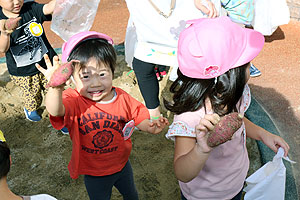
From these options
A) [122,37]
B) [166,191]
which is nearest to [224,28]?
[166,191]

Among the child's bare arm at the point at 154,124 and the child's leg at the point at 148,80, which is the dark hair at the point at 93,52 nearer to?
the child's bare arm at the point at 154,124

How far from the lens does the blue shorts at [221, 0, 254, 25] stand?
2.92 m

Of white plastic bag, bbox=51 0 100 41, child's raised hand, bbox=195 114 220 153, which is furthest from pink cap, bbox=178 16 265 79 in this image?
white plastic bag, bbox=51 0 100 41

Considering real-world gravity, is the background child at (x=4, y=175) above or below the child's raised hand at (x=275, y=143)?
above

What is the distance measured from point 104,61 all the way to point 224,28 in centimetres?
63

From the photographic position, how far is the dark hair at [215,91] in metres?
1.46

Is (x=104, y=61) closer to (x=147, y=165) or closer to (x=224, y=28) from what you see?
(x=224, y=28)

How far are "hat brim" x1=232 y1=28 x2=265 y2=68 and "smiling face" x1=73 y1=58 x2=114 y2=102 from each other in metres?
0.65

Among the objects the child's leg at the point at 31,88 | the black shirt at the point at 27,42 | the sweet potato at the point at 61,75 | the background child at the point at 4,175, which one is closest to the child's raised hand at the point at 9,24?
the black shirt at the point at 27,42

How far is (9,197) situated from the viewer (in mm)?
1213

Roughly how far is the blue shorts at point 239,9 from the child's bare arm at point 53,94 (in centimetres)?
184

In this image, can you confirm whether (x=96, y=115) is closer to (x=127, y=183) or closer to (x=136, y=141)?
(x=127, y=183)

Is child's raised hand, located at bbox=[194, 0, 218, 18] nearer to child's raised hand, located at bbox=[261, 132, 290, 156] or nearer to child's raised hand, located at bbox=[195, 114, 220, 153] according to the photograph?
child's raised hand, located at bbox=[261, 132, 290, 156]

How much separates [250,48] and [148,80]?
1305mm
